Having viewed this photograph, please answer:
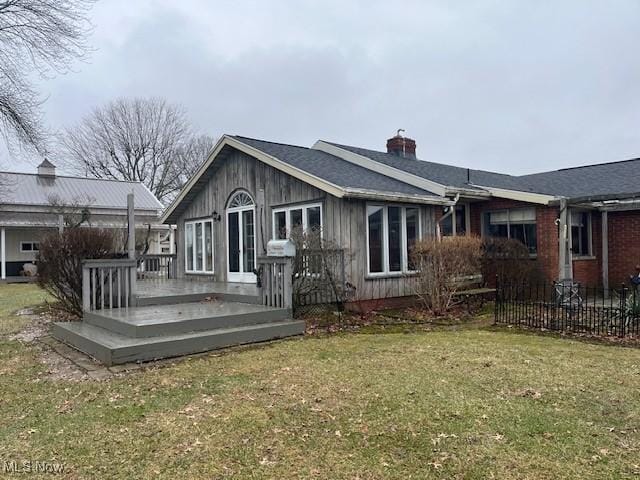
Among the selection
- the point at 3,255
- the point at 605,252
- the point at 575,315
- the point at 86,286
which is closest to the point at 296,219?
the point at 86,286

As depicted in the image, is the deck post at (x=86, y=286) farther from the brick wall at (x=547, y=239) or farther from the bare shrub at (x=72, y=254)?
the brick wall at (x=547, y=239)

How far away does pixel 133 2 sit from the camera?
1324 centimetres

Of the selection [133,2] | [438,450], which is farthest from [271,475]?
[133,2]

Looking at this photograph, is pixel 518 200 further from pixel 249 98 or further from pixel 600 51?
pixel 249 98

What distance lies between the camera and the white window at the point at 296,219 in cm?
1052

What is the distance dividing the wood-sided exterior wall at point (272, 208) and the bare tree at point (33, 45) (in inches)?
210

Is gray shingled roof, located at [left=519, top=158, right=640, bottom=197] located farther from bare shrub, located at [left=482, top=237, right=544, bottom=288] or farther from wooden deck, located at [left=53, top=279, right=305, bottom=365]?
wooden deck, located at [left=53, top=279, right=305, bottom=365]

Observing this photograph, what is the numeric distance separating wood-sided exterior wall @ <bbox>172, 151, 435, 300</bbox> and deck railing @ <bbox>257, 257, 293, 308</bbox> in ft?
5.51

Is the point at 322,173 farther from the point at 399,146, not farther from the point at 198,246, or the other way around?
the point at 399,146

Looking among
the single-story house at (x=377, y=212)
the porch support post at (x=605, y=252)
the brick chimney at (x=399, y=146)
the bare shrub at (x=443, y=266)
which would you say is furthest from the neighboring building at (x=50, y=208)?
the porch support post at (x=605, y=252)

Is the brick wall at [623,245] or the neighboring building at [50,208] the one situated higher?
the neighboring building at [50,208]

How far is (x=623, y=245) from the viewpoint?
520 inches

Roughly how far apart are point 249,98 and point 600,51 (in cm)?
1966

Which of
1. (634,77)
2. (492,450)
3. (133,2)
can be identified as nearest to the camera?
(492,450)
